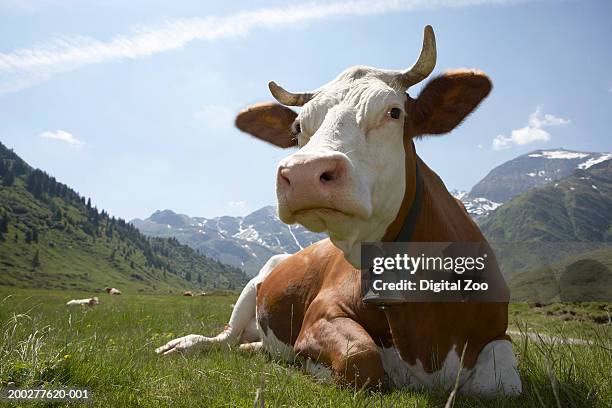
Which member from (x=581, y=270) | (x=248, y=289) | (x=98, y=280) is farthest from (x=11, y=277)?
(x=248, y=289)

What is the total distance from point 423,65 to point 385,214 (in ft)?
5.05

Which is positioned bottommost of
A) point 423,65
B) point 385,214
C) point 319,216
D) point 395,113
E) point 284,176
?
point 319,216

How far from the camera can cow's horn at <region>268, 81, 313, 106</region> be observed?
5127mm

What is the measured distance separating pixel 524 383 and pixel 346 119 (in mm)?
2698

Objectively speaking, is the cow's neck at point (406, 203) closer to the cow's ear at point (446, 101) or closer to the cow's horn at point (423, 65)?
the cow's ear at point (446, 101)

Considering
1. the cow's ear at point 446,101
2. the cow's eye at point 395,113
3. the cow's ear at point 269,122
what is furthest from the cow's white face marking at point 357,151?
the cow's ear at point 269,122

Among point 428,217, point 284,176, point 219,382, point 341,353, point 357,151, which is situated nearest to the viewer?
point 284,176

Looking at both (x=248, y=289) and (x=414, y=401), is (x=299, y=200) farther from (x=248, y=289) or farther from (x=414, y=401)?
(x=248, y=289)

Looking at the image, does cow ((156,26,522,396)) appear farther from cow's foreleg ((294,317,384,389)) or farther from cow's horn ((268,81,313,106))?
cow's horn ((268,81,313,106))

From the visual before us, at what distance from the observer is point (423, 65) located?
443 centimetres

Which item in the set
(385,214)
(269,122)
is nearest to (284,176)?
(385,214)

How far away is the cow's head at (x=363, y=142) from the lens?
3.22m

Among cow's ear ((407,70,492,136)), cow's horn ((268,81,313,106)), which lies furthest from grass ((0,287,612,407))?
cow's horn ((268,81,313,106))

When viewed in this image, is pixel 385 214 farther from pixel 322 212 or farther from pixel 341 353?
pixel 341 353
